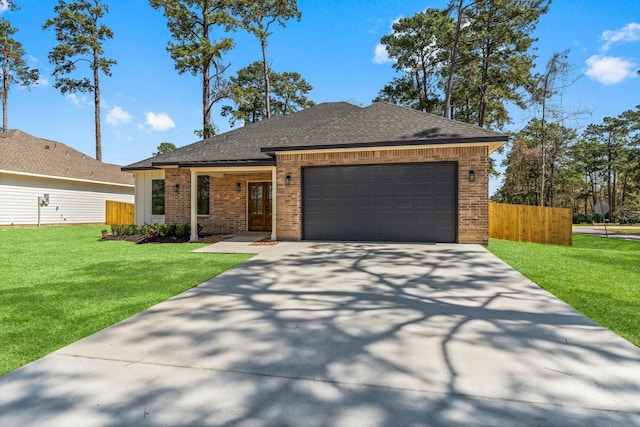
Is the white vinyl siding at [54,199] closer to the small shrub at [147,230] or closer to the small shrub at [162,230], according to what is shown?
Result: the small shrub at [147,230]

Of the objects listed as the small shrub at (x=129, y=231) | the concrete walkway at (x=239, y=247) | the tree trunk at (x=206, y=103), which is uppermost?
the tree trunk at (x=206, y=103)

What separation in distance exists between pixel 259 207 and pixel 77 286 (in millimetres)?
8600

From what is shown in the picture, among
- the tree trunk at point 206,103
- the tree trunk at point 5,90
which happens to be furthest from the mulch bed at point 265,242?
the tree trunk at point 5,90

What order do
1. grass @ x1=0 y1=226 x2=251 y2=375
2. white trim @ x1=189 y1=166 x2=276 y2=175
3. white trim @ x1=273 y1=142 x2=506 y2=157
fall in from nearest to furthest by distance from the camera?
grass @ x1=0 y1=226 x2=251 y2=375 < white trim @ x1=273 y1=142 x2=506 y2=157 < white trim @ x1=189 y1=166 x2=276 y2=175

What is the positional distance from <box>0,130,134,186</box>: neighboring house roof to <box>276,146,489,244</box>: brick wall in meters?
15.3

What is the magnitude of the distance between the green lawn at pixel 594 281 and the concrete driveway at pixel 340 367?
0.32 metres

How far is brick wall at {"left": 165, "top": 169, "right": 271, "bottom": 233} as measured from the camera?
1364 centimetres

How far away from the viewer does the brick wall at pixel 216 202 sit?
13.6 metres

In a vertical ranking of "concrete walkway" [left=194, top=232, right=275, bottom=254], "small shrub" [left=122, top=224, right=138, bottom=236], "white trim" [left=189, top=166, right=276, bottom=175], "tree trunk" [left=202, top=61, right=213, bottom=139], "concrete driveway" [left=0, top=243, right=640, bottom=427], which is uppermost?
"tree trunk" [left=202, top=61, right=213, bottom=139]

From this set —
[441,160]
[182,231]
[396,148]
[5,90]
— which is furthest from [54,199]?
[441,160]

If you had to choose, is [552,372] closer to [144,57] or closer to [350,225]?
[350,225]

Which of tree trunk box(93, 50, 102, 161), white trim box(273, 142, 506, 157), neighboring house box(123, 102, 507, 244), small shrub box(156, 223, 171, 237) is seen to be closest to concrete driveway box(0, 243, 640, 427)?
neighboring house box(123, 102, 507, 244)

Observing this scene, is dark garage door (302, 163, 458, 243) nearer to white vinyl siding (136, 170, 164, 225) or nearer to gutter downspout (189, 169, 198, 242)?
gutter downspout (189, 169, 198, 242)

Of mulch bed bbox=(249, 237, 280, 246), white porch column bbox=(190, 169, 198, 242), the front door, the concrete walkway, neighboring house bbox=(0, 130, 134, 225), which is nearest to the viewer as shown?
the concrete walkway
